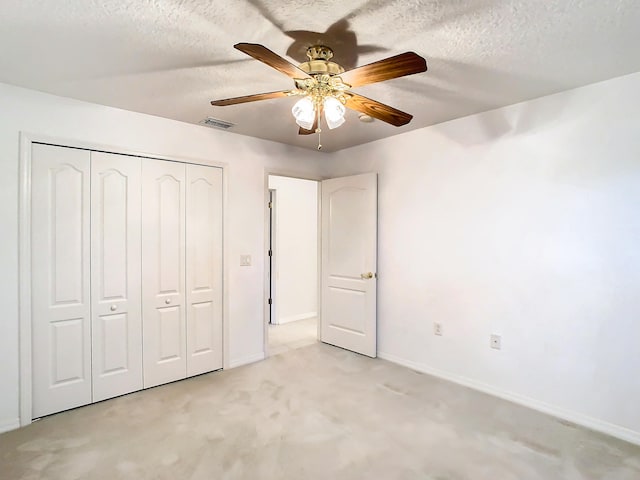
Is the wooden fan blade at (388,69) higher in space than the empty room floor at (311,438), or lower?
higher

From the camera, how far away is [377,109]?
2.02m

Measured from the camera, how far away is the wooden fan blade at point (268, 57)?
138 centimetres

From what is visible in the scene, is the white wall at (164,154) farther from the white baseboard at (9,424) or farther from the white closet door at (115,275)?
the white closet door at (115,275)

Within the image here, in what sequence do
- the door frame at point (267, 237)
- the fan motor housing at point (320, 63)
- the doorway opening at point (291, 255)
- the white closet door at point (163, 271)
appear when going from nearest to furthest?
the fan motor housing at point (320, 63) → the white closet door at point (163, 271) → the door frame at point (267, 237) → the doorway opening at point (291, 255)

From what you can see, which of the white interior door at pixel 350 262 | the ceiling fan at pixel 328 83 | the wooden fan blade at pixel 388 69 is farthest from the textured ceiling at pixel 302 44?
the white interior door at pixel 350 262

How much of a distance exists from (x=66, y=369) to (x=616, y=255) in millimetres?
4010

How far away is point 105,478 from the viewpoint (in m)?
1.91

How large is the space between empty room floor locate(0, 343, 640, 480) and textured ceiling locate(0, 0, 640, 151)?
92.8 inches

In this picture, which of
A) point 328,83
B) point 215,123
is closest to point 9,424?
point 215,123

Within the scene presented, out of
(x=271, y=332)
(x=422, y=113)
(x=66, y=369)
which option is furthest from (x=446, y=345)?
(x=66, y=369)

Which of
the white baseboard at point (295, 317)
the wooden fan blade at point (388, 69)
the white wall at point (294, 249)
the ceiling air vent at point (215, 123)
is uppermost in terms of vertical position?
the ceiling air vent at point (215, 123)

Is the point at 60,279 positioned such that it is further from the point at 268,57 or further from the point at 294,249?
the point at 294,249

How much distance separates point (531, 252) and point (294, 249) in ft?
11.6

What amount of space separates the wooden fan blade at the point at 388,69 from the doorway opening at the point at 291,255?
3586 mm
